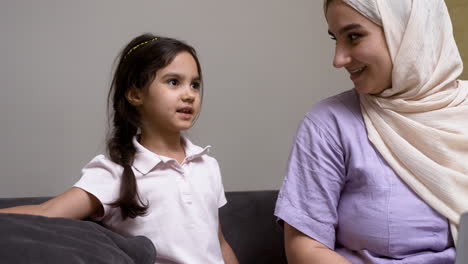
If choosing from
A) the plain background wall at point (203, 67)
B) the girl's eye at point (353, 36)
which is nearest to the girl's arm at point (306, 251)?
the girl's eye at point (353, 36)

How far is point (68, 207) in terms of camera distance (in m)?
1.25

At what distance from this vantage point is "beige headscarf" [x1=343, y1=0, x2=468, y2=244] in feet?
3.98

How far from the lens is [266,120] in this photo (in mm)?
2285

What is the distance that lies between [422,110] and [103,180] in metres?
0.79

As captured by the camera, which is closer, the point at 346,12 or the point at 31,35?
the point at 346,12

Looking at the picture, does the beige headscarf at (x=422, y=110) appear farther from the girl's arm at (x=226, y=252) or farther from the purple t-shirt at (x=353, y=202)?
the girl's arm at (x=226, y=252)

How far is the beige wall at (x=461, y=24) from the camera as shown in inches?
86.7

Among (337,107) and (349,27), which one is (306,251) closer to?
(337,107)

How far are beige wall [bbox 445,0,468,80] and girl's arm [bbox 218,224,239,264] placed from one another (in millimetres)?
1277

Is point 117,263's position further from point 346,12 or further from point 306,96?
point 306,96

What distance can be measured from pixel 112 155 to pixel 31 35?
2.16ft

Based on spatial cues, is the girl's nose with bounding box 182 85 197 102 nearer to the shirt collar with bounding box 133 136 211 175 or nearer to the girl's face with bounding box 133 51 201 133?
the girl's face with bounding box 133 51 201 133

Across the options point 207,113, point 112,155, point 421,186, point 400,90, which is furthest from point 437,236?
point 207,113

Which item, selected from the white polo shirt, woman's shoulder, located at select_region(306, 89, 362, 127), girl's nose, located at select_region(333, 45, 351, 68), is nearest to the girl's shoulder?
the white polo shirt
